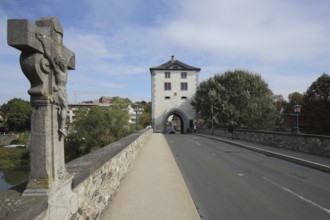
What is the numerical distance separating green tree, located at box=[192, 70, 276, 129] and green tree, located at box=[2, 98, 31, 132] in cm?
5335

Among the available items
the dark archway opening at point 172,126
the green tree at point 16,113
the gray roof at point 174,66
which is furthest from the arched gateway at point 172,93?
the green tree at point 16,113

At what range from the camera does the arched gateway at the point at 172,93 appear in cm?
6669

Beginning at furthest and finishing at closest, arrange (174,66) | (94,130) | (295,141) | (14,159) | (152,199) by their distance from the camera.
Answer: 1. (174,66)
2. (14,159)
3. (94,130)
4. (295,141)
5. (152,199)

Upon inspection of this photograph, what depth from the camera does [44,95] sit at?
11.3ft

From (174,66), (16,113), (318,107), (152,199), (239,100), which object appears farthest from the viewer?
(16,113)

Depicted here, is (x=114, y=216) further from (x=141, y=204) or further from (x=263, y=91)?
(x=263, y=91)

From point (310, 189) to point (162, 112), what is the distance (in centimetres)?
5789

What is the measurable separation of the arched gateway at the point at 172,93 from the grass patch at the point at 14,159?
25249 mm

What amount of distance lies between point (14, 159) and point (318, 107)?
54545 millimetres

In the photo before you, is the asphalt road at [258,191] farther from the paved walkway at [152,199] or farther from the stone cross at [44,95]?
the stone cross at [44,95]

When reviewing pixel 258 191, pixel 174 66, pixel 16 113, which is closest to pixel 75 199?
pixel 258 191

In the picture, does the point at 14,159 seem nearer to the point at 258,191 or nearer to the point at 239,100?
the point at 239,100

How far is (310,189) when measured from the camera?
29.5 feet

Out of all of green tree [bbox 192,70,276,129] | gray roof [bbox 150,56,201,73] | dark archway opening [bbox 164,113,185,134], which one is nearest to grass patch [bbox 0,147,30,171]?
dark archway opening [bbox 164,113,185,134]
